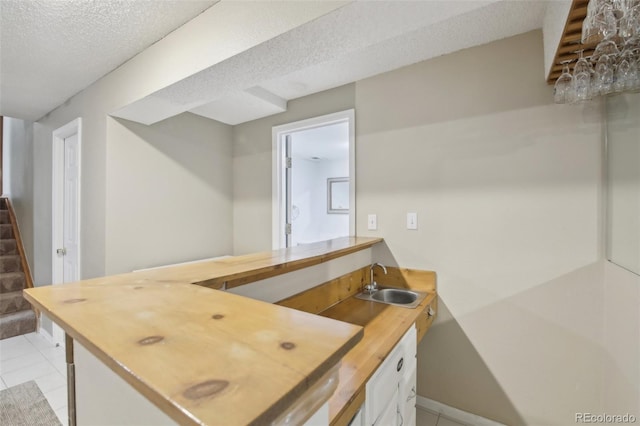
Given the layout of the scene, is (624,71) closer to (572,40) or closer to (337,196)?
(572,40)

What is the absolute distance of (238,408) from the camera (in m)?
0.34

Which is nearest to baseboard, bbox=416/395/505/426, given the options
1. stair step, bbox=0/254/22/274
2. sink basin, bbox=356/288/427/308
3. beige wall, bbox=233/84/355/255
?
sink basin, bbox=356/288/427/308

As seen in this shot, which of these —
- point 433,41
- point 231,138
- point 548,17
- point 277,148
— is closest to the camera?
point 548,17

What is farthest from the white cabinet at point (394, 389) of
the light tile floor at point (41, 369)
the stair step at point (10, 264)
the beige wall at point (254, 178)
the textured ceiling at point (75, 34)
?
the stair step at point (10, 264)

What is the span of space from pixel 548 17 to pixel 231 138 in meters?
2.77

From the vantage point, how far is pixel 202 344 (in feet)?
1.63

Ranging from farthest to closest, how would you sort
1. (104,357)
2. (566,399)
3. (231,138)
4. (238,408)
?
(231,138) → (566,399) → (104,357) → (238,408)

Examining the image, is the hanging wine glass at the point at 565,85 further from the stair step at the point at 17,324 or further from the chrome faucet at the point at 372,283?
the stair step at the point at 17,324

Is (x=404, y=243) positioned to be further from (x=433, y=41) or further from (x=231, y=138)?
(x=231, y=138)

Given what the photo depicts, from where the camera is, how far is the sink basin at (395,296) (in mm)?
1922

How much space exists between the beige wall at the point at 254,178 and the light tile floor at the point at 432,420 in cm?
186

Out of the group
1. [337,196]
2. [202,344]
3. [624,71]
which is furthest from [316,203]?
[202,344]

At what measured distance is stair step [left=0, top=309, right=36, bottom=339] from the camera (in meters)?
3.01

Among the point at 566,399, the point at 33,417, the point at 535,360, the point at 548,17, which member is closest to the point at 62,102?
the point at 33,417
